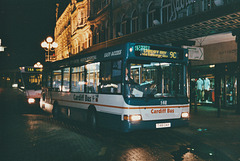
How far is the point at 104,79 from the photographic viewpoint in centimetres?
837

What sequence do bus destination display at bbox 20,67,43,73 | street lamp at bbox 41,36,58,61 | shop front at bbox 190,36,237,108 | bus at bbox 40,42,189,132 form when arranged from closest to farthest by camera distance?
bus at bbox 40,42,189,132 → shop front at bbox 190,36,237,108 → bus destination display at bbox 20,67,43,73 → street lamp at bbox 41,36,58,61

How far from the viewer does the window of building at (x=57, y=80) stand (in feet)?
41.9

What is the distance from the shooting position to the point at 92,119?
920cm

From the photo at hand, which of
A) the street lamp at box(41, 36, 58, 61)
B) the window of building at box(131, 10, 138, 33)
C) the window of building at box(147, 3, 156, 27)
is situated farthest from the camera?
the window of building at box(131, 10, 138, 33)

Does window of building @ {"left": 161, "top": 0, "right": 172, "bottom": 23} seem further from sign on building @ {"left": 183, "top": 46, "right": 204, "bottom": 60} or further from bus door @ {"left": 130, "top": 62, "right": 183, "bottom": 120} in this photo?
bus door @ {"left": 130, "top": 62, "right": 183, "bottom": 120}

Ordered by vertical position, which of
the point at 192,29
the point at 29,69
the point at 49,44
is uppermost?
the point at 49,44

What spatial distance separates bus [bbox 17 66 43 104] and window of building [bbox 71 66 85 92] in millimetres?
8589

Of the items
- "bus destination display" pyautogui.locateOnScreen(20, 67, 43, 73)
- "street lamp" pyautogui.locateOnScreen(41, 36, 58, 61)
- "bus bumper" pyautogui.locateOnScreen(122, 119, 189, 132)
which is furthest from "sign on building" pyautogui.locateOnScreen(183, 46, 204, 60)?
"street lamp" pyautogui.locateOnScreen(41, 36, 58, 61)

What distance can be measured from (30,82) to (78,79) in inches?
400

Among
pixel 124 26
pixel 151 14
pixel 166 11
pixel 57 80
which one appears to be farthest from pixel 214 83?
pixel 57 80

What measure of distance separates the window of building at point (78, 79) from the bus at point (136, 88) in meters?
0.50

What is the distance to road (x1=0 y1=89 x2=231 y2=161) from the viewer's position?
596 cm

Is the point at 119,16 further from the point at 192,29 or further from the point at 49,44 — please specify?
the point at 192,29

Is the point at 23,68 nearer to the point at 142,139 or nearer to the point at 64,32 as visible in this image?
the point at 142,139
